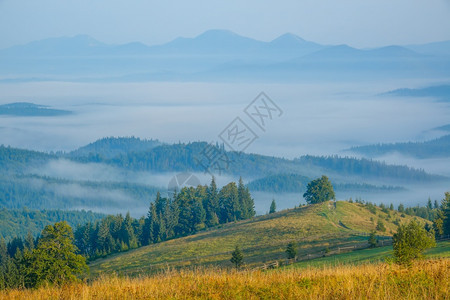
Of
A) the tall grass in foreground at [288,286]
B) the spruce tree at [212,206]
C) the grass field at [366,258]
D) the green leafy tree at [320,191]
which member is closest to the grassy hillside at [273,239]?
the green leafy tree at [320,191]

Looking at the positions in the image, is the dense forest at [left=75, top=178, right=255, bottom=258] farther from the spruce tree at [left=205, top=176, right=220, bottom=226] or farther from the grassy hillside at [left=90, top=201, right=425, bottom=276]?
the grassy hillside at [left=90, top=201, right=425, bottom=276]

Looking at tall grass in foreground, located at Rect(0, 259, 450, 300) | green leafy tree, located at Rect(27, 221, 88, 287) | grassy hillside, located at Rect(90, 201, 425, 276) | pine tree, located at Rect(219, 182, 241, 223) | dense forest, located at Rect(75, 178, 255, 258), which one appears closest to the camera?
tall grass in foreground, located at Rect(0, 259, 450, 300)

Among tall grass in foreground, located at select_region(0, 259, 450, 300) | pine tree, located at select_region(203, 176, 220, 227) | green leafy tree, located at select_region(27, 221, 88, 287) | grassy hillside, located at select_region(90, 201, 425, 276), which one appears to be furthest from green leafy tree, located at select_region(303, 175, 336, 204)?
tall grass in foreground, located at select_region(0, 259, 450, 300)

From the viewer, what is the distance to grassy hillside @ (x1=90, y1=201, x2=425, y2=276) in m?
71.0

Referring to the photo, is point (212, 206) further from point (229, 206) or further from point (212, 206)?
point (229, 206)

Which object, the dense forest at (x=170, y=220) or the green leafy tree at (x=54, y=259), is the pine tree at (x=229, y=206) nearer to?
the dense forest at (x=170, y=220)

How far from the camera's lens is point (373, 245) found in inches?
2448

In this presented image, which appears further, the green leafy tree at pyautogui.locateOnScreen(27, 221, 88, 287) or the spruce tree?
the spruce tree

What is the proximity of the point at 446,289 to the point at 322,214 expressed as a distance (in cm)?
8280

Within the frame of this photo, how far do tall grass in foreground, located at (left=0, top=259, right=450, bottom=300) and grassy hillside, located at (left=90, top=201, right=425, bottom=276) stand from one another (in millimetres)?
46885

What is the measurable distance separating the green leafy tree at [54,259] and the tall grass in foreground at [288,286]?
2736 centimetres

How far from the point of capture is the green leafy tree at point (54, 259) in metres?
44.5

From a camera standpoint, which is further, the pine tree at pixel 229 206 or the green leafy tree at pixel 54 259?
the pine tree at pixel 229 206

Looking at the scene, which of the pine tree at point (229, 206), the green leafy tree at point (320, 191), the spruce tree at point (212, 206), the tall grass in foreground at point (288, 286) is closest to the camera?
the tall grass in foreground at point (288, 286)
